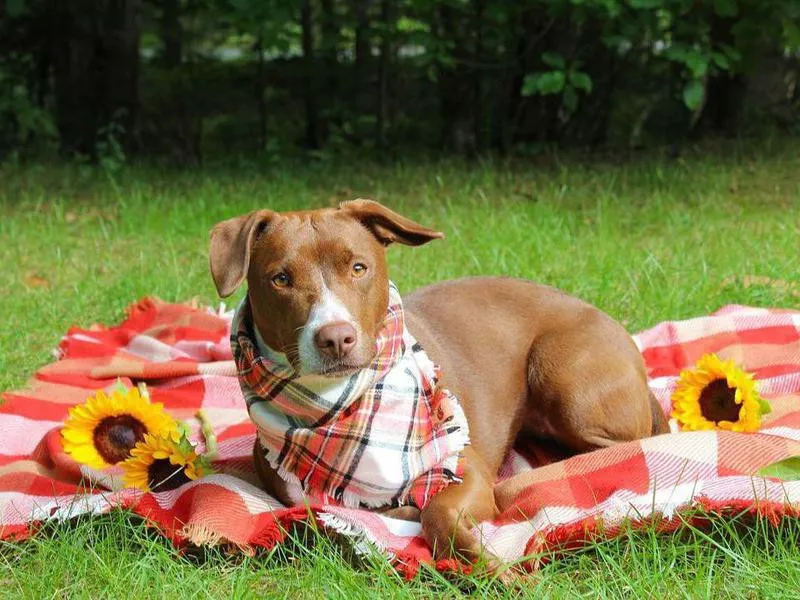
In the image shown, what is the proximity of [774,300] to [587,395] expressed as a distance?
6.95ft

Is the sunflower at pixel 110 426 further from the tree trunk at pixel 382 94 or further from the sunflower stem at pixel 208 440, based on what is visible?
the tree trunk at pixel 382 94

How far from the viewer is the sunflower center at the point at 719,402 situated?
4109 mm

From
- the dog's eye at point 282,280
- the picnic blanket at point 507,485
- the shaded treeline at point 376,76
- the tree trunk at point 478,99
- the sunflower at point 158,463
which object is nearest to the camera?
the picnic blanket at point 507,485

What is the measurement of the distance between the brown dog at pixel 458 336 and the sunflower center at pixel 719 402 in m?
0.19

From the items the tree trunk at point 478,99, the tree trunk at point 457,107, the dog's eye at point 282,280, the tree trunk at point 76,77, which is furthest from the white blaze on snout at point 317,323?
the tree trunk at point 76,77

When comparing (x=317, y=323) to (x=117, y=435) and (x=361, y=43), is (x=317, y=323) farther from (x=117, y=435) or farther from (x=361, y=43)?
(x=361, y=43)

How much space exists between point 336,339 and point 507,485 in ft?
2.91

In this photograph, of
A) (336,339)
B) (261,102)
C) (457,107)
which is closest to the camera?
(336,339)

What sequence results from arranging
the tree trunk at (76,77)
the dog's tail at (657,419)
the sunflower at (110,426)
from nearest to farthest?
1. the sunflower at (110,426)
2. the dog's tail at (657,419)
3. the tree trunk at (76,77)

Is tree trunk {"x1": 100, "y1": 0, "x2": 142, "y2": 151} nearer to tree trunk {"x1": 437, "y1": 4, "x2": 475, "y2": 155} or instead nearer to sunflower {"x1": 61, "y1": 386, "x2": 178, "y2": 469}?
tree trunk {"x1": 437, "y1": 4, "x2": 475, "y2": 155}

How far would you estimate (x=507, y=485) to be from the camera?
365cm

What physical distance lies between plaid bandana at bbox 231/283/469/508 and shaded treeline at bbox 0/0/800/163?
526 centimetres

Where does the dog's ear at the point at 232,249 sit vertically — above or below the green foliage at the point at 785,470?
above

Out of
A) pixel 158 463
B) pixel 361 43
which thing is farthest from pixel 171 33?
pixel 158 463
